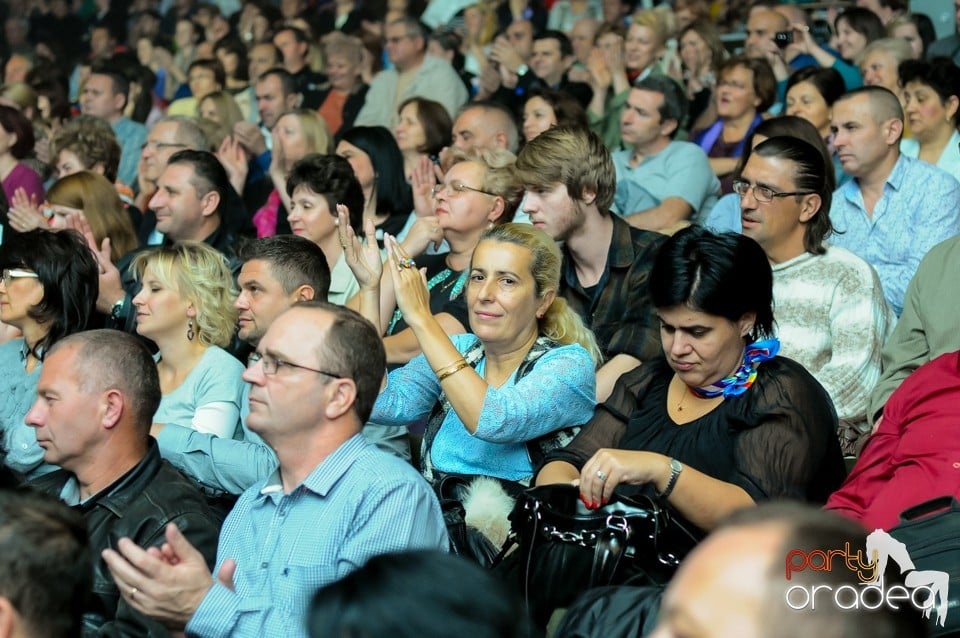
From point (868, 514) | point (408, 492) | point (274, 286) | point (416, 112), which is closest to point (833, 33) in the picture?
point (416, 112)

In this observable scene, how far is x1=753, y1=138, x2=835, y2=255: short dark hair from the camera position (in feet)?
13.0

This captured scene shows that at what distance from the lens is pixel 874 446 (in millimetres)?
2914

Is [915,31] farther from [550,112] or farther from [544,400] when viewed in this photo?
[544,400]

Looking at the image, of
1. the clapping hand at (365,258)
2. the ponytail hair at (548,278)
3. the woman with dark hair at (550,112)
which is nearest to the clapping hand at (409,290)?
the ponytail hair at (548,278)

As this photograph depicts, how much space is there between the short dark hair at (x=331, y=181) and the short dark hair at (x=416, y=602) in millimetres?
3345

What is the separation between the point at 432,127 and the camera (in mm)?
6152

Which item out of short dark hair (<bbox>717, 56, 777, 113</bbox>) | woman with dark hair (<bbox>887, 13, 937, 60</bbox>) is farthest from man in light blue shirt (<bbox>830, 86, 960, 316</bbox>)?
woman with dark hair (<bbox>887, 13, 937, 60</bbox>)

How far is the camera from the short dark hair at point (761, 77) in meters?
6.17

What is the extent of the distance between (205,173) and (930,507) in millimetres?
3541

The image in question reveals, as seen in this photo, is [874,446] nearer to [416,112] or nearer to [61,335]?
[61,335]

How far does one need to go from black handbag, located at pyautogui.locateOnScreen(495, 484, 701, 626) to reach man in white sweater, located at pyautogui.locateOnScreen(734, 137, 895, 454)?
127 cm

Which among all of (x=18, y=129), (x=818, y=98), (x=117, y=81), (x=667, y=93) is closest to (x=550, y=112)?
(x=667, y=93)

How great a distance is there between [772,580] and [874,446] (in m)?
1.62

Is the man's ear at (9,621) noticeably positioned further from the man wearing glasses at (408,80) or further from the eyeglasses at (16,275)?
the man wearing glasses at (408,80)
